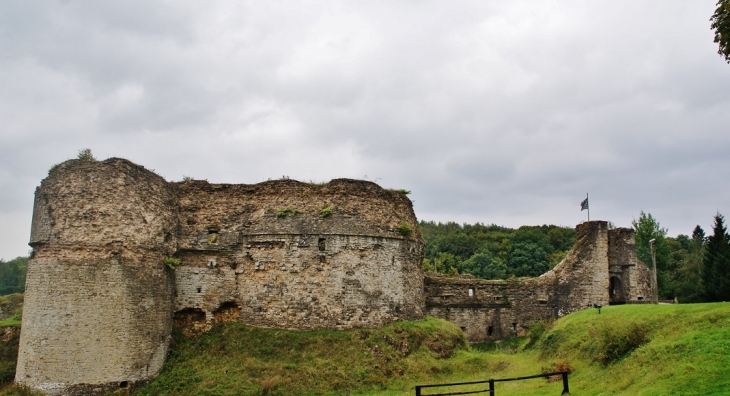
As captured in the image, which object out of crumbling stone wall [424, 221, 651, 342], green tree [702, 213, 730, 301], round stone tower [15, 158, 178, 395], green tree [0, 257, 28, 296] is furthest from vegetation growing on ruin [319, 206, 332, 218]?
green tree [0, 257, 28, 296]

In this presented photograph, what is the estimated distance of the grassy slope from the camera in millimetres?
13242

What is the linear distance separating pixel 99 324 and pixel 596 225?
25.2 meters

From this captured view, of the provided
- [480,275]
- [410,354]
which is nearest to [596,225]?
[410,354]

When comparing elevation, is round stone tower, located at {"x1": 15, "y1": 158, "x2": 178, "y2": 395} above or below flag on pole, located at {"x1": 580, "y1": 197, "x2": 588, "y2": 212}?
below

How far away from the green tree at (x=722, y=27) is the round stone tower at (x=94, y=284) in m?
17.5

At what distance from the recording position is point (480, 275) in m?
69.1

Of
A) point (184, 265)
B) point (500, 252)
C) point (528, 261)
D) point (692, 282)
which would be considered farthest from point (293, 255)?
point (500, 252)

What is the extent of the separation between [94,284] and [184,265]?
4.06 m

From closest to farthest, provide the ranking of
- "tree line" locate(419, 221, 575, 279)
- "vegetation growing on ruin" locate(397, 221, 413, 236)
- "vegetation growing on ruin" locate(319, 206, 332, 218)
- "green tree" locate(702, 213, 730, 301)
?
"vegetation growing on ruin" locate(319, 206, 332, 218)
"vegetation growing on ruin" locate(397, 221, 413, 236)
"green tree" locate(702, 213, 730, 301)
"tree line" locate(419, 221, 575, 279)

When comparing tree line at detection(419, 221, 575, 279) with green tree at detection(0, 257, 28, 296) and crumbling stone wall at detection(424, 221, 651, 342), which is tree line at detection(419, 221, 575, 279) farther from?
green tree at detection(0, 257, 28, 296)

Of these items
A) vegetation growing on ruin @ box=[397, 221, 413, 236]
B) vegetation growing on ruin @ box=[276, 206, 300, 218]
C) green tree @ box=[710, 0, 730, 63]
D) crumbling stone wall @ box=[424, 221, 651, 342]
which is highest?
green tree @ box=[710, 0, 730, 63]

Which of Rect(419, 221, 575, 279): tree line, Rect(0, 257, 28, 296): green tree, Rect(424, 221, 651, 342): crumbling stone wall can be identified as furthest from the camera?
Rect(0, 257, 28, 296): green tree

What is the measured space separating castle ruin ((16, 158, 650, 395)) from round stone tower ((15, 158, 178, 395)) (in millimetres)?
34

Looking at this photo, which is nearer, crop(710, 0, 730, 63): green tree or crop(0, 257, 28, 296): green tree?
crop(710, 0, 730, 63): green tree
